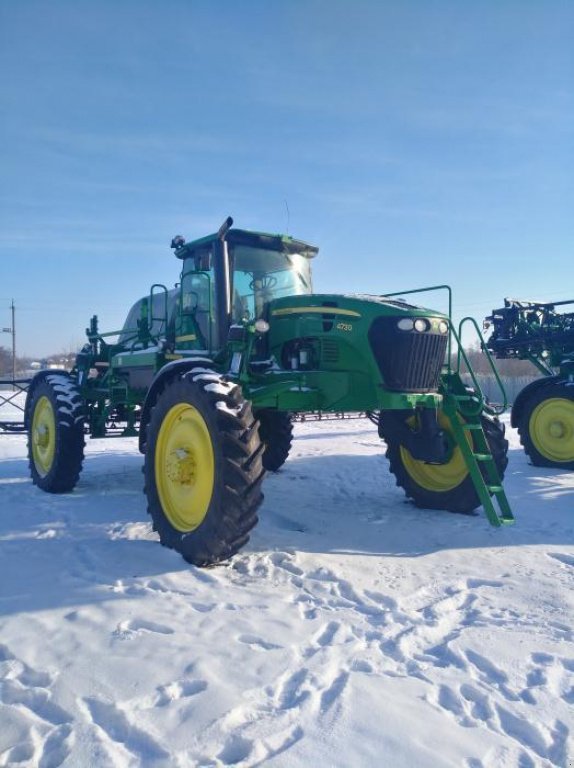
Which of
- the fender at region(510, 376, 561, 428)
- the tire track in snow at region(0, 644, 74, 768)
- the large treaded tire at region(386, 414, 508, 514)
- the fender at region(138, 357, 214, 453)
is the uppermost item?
the fender at region(138, 357, 214, 453)

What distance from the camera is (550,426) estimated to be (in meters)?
10.1

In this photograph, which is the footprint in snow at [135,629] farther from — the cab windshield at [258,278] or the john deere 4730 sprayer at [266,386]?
the cab windshield at [258,278]

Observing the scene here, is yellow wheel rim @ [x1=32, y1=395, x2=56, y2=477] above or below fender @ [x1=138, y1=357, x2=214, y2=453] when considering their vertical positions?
below

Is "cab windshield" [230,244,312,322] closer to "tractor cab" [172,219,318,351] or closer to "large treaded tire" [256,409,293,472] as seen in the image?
"tractor cab" [172,219,318,351]

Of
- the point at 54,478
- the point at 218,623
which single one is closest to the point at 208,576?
the point at 218,623

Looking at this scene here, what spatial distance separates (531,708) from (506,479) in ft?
21.0

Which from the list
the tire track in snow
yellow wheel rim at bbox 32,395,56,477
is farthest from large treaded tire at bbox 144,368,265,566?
yellow wheel rim at bbox 32,395,56,477

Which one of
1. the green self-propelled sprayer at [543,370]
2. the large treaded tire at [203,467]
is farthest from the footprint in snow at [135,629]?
the green self-propelled sprayer at [543,370]

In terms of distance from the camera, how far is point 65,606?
12.3 feet

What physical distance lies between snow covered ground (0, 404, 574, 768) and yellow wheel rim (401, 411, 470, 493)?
597 millimetres

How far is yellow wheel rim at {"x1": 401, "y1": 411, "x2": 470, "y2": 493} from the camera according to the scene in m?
6.38

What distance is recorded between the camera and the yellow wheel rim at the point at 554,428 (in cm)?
998

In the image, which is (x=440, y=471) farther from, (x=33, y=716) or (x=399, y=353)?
(x=33, y=716)

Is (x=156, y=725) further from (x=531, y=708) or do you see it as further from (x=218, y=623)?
(x=531, y=708)
